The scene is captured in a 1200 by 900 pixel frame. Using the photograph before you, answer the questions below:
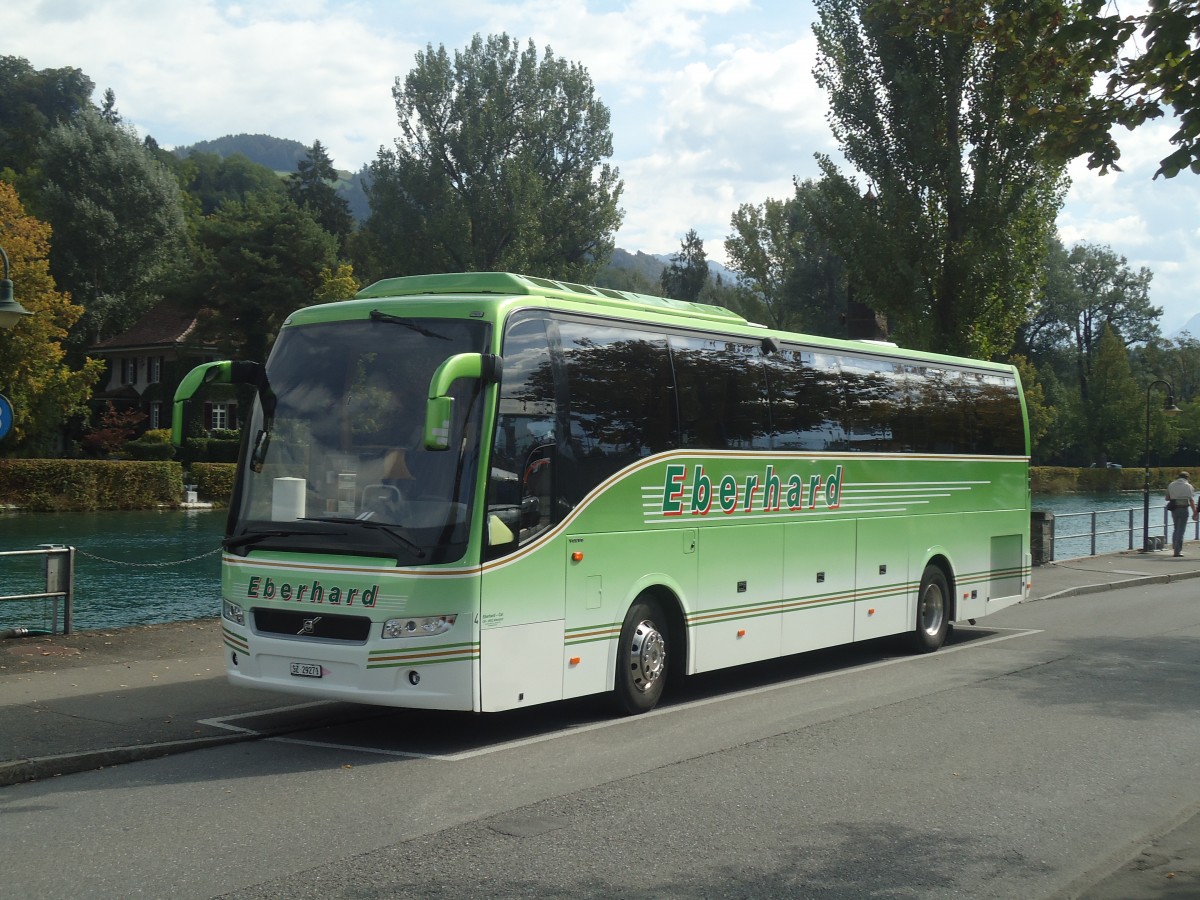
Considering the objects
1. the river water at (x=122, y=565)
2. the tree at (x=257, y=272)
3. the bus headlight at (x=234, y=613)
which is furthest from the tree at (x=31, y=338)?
the bus headlight at (x=234, y=613)

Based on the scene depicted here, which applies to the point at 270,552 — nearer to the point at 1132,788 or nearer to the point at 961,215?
the point at 1132,788

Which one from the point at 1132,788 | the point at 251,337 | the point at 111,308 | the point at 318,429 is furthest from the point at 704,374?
the point at 111,308

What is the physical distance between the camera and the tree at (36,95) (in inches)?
3728

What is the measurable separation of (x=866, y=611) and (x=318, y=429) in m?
7.37

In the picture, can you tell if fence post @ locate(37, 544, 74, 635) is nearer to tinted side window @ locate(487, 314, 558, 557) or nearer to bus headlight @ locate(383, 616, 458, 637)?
bus headlight @ locate(383, 616, 458, 637)

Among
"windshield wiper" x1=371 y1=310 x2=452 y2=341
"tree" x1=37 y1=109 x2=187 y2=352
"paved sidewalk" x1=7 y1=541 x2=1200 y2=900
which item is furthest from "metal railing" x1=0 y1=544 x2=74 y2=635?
"tree" x1=37 y1=109 x2=187 y2=352

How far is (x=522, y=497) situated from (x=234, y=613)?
246cm

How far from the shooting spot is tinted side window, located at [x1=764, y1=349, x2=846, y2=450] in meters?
13.4

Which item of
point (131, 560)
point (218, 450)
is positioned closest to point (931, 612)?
point (131, 560)

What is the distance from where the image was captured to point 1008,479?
1800 centimetres

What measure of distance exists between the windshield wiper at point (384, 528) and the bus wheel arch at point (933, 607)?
837cm

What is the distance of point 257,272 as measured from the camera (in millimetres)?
67125

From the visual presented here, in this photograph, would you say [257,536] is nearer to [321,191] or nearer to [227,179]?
[321,191]

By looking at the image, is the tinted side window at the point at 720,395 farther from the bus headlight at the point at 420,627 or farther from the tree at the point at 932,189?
the tree at the point at 932,189
